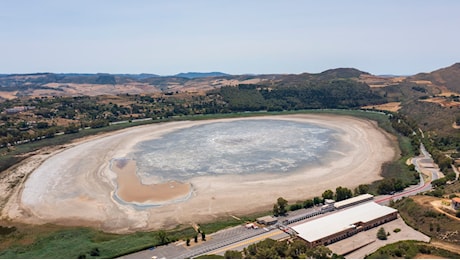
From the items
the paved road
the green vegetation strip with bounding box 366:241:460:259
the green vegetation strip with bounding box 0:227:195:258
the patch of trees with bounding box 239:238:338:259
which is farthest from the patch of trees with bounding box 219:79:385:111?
the green vegetation strip with bounding box 366:241:460:259

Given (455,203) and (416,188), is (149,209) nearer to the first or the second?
(455,203)

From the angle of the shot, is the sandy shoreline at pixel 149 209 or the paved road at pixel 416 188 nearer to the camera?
the sandy shoreline at pixel 149 209

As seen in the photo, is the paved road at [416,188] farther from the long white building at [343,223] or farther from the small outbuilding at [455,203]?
the small outbuilding at [455,203]

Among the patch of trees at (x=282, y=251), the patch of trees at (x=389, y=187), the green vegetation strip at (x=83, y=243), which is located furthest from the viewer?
the patch of trees at (x=389, y=187)

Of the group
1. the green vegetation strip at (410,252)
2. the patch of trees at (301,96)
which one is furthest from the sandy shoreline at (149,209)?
the patch of trees at (301,96)

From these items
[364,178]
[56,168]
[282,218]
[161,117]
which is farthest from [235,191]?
[161,117]

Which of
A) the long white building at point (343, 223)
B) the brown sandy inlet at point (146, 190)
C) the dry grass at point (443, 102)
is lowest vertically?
the brown sandy inlet at point (146, 190)
